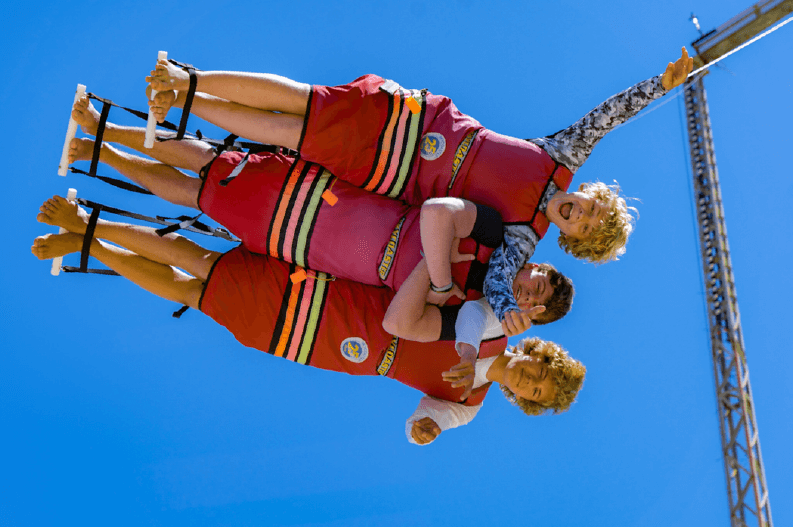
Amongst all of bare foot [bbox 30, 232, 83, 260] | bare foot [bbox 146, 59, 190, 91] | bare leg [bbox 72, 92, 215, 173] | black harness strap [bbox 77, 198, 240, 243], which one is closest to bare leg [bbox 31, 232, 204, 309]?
bare foot [bbox 30, 232, 83, 260]

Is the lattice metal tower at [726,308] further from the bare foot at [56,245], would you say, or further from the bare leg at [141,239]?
the bare foot at [56,245]

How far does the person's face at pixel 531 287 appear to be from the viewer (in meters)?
2.54

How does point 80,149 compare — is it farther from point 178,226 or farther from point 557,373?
point 557,373

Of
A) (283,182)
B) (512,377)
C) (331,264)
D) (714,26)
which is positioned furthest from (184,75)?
(714,26)

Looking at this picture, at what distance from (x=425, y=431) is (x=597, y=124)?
1.43 meters

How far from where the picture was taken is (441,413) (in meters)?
2.70

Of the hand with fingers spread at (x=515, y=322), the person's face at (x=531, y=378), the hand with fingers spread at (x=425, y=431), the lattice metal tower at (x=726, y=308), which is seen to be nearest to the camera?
the hand with fingers spread at (x=515, y=322)

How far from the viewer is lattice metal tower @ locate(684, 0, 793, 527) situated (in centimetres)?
479

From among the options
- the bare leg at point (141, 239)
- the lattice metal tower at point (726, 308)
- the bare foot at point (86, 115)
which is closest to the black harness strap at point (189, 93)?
the bare foot at point (86, 115)

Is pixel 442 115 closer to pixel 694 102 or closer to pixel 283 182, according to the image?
pixel 283 182

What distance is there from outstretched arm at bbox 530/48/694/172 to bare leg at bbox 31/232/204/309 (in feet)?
5.21

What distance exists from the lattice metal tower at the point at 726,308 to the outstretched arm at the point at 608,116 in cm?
287

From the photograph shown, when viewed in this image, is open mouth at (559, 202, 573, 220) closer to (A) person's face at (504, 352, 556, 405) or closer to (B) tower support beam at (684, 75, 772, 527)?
(A) person's face at (504, 352, 556, 405)

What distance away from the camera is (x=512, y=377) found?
2.81 meters
